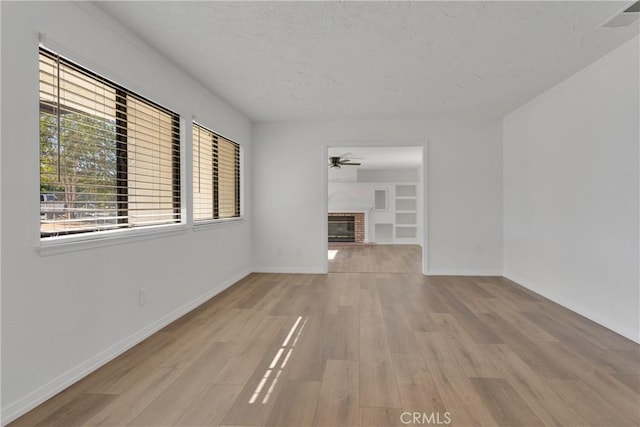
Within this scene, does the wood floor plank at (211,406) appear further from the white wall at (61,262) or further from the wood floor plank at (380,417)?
Answer: the white wall at (61,262)

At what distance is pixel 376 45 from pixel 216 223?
105 inches

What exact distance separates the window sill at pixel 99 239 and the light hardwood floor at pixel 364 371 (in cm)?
82

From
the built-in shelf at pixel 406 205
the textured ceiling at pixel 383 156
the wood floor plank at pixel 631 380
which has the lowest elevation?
the wood floor plank at pixel 631 380

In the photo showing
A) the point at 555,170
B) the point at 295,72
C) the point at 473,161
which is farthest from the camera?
the point at 473,161

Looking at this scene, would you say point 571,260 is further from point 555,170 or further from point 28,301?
point 28,301

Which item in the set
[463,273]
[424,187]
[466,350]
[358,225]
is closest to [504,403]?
[466,350]

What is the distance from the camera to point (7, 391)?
1.60 meters

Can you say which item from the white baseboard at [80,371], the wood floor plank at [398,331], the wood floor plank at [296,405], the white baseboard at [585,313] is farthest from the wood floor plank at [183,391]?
the white baseboard at [585,313]

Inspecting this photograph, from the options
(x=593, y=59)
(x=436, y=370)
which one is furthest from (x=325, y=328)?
(x=593, y=59)

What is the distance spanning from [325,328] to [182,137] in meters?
2.35

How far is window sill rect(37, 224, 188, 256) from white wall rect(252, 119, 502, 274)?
7.85 ft

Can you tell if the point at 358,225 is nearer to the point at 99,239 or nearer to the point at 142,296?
the point at 142,296

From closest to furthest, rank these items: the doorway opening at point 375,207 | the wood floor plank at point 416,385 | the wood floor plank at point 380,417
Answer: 1. the wood floor plank at point 380,417
2. the wood floor plank at point 416,385
3. the doorway opening at point 375,207

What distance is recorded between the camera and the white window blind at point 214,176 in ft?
12.2
